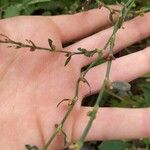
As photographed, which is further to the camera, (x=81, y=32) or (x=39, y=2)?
(x=39, y=2)

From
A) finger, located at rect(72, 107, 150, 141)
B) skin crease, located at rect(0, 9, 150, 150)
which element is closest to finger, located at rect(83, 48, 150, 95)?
skin crease, located at rect(0, 9, 150, 150)

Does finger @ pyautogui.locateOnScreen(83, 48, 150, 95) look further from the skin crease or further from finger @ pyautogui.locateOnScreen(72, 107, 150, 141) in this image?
finger @ pyautogui.locateOnScreen(72, 107, 150, 141)

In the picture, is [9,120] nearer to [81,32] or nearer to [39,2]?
[81,32]

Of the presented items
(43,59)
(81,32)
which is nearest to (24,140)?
(43,59)

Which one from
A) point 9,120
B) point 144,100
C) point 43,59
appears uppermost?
point 43,59

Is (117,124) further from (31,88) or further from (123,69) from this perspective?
(31,88)

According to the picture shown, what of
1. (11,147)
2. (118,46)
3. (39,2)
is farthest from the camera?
(39,2)

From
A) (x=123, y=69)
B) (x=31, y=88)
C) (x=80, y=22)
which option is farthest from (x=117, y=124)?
(x=80, y=22)
